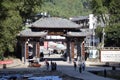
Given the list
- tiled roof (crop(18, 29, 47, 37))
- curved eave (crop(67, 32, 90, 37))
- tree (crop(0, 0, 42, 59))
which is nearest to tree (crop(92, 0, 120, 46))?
curved eave (crop(67, 32, 90, 37))

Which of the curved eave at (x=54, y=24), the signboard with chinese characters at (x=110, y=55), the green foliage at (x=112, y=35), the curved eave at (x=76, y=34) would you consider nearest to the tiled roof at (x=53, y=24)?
the curved eave at (x=54, y=24)

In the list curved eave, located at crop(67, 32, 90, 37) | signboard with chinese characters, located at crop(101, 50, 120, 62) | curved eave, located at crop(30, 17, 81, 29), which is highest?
curved eave, located at crop(30, 17, 81, 29)

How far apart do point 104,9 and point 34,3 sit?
15.4 meters

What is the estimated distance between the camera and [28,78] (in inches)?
1892

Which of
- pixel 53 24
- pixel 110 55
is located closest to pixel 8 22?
pixel 53 24

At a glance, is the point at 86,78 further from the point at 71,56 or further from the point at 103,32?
the point at 103,32

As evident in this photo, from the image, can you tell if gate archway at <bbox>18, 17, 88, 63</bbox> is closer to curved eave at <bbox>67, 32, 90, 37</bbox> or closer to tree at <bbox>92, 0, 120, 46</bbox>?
curved eave at <bbox>67, 32, 90, 37</bbox>

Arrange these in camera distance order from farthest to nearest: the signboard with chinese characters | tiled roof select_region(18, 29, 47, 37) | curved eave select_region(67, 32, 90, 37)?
curved eave select_region(67, 32, 90, 37)
tiled roof select_region(18, 29, 47, 37)
the signboard with chinese characters

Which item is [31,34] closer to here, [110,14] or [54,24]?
[54,24]

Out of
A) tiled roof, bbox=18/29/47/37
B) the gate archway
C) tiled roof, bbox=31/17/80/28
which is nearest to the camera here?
tiled roof, bbox=18/29/47/37

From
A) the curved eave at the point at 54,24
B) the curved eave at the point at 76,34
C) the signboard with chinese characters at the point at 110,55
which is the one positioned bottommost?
the signboard with chinese characters at the point at 110,55

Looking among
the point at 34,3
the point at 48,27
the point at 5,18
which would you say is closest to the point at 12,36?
the point at 5,18

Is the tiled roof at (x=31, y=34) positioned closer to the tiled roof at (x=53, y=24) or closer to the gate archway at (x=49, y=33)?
the gate archway at (x=49, y=33)

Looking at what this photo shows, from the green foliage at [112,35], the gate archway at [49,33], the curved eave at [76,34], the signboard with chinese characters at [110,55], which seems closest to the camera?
the signboard with chinese characters at [110,55]
